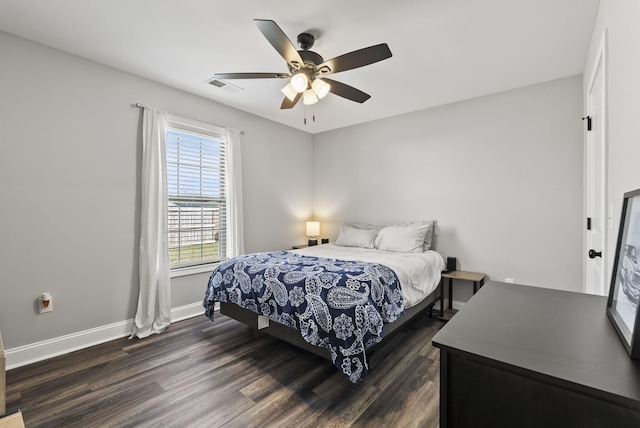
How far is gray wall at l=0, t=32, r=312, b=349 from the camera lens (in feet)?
7.97

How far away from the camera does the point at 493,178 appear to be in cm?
355

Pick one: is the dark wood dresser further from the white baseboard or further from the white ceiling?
the white baseboard

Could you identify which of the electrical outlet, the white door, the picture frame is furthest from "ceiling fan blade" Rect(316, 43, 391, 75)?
the electrical outlet

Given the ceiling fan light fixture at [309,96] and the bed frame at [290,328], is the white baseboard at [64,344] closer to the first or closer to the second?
the bed frame at [290,328]

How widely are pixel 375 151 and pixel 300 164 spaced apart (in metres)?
1.36

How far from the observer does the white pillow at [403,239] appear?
144 inches

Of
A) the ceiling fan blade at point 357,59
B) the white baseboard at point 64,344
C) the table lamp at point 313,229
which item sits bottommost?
the white baseboard at point 64,344

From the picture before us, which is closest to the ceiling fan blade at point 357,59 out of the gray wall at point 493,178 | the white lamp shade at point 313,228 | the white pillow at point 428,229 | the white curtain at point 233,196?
the white curtain at point 233,196

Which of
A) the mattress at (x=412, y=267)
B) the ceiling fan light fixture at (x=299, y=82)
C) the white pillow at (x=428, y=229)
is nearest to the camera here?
the ceiling fan light fixture at (x=299, y=82)

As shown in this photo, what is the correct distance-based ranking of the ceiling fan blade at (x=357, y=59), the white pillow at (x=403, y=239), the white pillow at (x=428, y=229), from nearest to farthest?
the ceiling fan blade at (x=357, y=59) → the white pillow at (x=403, y=239) → the white pillow at (x=428, y=229)

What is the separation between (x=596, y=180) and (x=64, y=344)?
4847 millimetres

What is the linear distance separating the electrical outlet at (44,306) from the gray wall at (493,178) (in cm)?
386

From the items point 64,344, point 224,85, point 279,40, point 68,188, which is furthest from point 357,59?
point 64,344

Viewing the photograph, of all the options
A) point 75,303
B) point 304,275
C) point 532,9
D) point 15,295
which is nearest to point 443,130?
point 532,9
